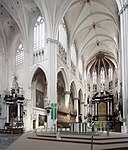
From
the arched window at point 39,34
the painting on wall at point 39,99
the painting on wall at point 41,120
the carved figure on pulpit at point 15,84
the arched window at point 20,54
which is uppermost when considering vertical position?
the arched window at point 39,34

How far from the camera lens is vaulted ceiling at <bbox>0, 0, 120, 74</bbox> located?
26.1m

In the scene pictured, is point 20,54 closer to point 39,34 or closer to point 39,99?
point 39,34

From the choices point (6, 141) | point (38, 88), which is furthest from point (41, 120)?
point (6, 141)

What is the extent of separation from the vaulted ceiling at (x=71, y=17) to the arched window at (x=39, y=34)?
34.9 inches

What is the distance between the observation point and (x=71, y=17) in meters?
31.6

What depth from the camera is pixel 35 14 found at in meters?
29.2

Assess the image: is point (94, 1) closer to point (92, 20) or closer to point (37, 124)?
point (92, 20)

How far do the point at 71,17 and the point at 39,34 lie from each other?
5.11 meters

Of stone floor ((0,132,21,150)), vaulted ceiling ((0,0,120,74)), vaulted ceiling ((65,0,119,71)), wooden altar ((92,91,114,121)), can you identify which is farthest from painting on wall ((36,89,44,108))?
wooden altar ((92,91,114,121))

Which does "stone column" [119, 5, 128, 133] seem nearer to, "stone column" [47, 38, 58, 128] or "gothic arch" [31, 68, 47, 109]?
"stone column" [47, 38, 58, 128]

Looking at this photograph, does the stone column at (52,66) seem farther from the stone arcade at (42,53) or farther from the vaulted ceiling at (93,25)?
the vaulted ceiling at (93,25)

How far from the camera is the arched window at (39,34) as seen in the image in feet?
93.6

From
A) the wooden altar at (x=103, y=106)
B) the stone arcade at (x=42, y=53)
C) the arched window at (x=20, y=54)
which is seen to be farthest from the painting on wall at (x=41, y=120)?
the wooden altar at (x=103, y=106)

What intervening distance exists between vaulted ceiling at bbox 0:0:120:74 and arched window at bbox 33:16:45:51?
0.89m
